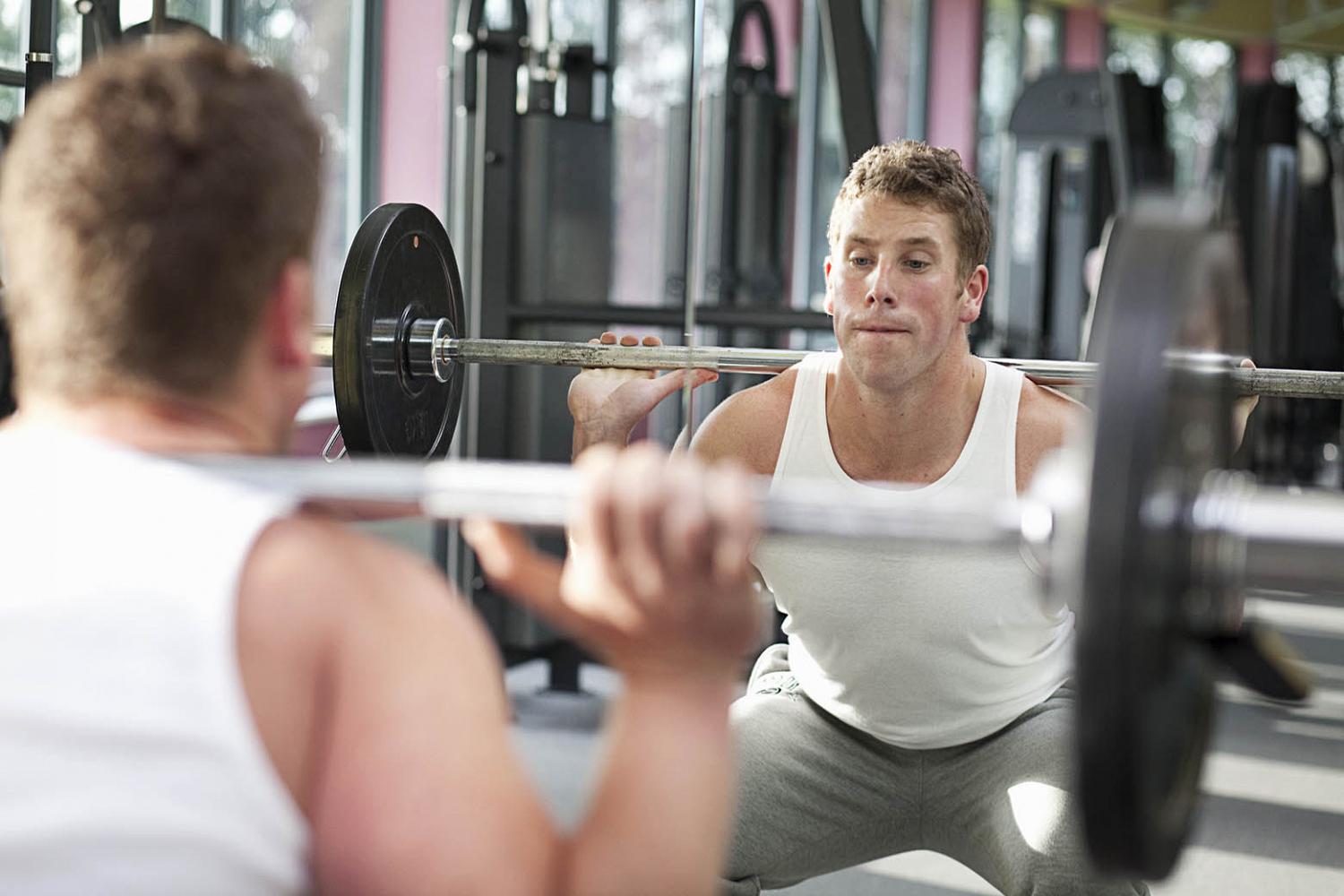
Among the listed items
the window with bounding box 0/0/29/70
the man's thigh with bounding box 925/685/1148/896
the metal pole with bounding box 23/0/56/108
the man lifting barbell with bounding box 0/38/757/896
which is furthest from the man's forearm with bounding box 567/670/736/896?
the window with bounding box 0/0/29/70

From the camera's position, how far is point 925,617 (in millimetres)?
1851

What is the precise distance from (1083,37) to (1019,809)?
9931mm

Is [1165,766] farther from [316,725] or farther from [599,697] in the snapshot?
[599,697]

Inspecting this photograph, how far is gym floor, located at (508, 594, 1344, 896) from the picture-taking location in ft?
8.53

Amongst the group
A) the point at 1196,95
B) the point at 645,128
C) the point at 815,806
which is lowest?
the point at 815,806

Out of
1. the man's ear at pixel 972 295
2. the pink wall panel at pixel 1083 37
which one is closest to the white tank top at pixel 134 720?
the man's ear at pixel 972 295

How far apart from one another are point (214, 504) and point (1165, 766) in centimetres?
57

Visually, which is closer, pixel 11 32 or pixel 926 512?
pixel 926 512

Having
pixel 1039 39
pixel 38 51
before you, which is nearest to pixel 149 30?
pixel 38 51

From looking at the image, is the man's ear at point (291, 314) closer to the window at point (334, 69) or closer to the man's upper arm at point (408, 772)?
the man's upper arm at point (408, 772)

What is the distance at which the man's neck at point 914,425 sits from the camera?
6.29 feet

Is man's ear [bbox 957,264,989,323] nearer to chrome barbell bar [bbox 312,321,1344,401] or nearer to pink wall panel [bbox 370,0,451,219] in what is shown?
chrome barbell bar [bbox 312,321,1344,401]

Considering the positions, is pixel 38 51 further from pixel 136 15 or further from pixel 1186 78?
pixel 1186 78

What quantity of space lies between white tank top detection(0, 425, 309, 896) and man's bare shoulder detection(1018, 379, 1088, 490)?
4.27 ft
